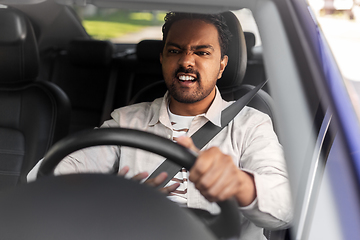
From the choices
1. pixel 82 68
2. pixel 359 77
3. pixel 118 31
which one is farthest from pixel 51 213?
pixel 359 77

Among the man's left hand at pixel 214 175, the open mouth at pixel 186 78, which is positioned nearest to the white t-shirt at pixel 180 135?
the open mouth at pixel 186 78

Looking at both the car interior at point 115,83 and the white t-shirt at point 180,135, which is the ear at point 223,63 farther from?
the white t-shirt at point 180,135

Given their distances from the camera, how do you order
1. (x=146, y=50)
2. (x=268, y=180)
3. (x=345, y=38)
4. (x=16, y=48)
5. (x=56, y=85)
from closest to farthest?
(x=268, y=180), (x=16, y=48), (x=56, y=85), (x=146, y=50), (x=345, y=38)

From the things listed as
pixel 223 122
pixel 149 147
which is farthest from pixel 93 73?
pixel 149 147

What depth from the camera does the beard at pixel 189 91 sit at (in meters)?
1.27

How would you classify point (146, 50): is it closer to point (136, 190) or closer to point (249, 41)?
point (249, 41)

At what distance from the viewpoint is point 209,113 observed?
131 cm

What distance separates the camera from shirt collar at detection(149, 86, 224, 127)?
1289 millimetres

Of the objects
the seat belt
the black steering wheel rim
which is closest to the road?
the seat belt

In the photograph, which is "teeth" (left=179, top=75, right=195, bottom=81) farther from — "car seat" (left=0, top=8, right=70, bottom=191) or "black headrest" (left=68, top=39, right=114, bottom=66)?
"black headrest" (left=68, top=39, right=114, bottom=66)

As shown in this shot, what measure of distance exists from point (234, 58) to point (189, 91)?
7.5 inches

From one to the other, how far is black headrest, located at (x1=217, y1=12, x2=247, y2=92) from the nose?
0.13 metres

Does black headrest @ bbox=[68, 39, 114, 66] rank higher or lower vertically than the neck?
lower

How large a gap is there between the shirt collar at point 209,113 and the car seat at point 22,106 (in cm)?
54
